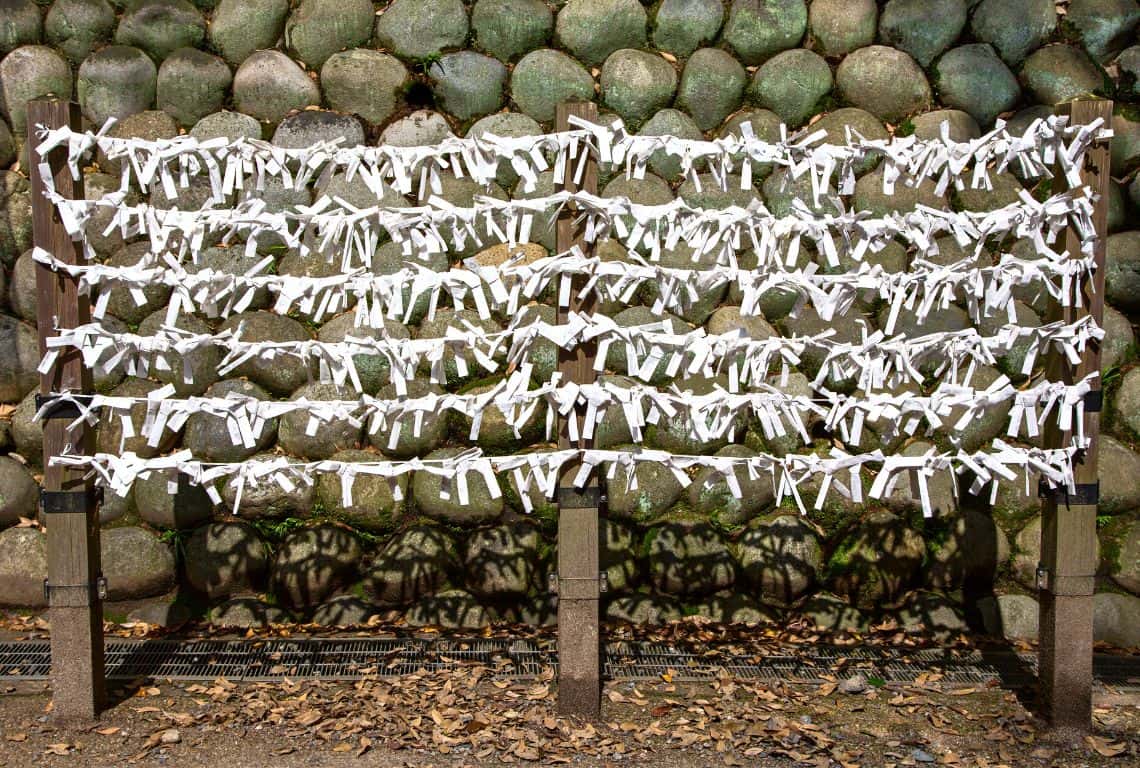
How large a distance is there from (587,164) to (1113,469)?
3.09m

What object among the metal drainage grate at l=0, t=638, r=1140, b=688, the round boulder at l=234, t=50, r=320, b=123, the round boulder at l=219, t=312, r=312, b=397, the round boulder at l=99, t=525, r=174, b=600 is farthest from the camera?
the round boulder at l=234, t=50, r=320, b=123

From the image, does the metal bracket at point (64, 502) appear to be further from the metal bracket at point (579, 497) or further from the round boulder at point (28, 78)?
the round boulder at point (28, 78)

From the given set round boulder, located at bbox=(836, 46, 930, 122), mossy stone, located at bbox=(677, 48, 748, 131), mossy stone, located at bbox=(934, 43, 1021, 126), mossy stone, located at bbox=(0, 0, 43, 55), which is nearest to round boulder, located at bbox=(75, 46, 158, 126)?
mossy stone, located at bbox=(0, 0, 43, 55)

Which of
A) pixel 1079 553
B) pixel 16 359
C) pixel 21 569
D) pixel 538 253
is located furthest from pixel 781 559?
pixel 16 359

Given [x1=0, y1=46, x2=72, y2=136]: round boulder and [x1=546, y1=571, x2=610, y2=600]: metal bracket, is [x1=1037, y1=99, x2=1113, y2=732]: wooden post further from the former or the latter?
[x1=0, y1=46, x2=72, y2=136]: round boulder

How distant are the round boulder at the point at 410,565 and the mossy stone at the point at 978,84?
3475 millimetres

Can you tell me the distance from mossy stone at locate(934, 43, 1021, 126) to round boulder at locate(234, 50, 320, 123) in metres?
3.30

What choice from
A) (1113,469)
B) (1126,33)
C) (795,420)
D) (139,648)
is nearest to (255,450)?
(139,648)

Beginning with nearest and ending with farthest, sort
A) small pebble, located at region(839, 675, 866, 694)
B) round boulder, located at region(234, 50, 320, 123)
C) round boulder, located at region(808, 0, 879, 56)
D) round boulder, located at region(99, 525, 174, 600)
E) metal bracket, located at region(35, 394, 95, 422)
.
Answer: metal bracket, located at region(35, 394, 95, 422) → small pebble, located at region(839, 675, 866, 694) → round boulder, located at region(99, 525, 174, 600) → round boulder, located at region(234, 50, 320, 123) → round boulder, located at region(808, 0, 879, 56)

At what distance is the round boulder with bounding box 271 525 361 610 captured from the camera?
4582 millimetres

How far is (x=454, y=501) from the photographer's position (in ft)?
15.2

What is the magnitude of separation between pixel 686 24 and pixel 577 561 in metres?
2.95

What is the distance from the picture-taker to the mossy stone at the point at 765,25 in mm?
4891

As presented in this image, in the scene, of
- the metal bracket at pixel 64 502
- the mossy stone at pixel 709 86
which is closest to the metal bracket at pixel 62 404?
the metal bracket at pixel 64 502
